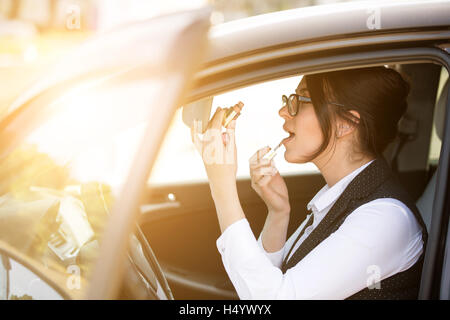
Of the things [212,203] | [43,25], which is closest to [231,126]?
[212,203]

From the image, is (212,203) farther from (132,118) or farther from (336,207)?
(132,118)

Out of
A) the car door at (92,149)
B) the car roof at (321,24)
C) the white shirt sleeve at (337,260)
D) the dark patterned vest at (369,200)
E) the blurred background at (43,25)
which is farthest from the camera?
the blurred background at (43,25)

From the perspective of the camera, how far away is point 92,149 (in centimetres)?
113

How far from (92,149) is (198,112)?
42cm

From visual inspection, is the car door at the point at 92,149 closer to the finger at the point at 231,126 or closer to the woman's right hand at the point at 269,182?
the finger at the point at 231,126

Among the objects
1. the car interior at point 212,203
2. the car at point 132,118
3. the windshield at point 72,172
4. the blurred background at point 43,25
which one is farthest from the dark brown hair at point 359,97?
the blurred background at point 43,25

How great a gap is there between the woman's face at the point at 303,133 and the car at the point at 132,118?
33cm

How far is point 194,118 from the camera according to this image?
4.84 ft

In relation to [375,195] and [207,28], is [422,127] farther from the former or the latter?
[207,28]

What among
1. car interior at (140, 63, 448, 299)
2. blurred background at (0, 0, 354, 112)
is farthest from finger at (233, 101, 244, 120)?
blurred background at (0, 0, 354, 112)

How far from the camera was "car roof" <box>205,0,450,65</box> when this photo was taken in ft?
3.92

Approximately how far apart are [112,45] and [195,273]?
6.52ft

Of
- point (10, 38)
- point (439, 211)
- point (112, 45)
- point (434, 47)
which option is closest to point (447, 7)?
point (434, 47)

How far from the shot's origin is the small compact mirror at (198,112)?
1.46 metres
